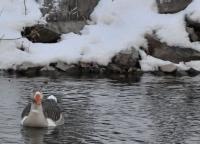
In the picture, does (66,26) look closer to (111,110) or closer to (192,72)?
(192,72)

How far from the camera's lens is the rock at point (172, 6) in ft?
104

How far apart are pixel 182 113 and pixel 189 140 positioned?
3.28 m

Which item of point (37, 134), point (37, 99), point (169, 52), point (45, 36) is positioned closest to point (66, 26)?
point (45, 36)

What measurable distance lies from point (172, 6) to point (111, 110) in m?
15.5

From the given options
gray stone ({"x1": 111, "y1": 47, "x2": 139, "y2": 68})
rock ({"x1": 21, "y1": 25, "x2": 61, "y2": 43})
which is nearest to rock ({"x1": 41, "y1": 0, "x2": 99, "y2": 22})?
rock ({"x1": 21, "y1": 25, "x2": 61, "y2": 43})

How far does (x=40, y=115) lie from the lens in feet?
49.4

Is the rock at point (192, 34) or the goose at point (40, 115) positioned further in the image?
the rock at point (192, 34)

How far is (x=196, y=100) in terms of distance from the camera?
19.4 metres

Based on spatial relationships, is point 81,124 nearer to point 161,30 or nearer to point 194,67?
point 194,67

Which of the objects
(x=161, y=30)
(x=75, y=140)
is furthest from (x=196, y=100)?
(x=161, y=30)

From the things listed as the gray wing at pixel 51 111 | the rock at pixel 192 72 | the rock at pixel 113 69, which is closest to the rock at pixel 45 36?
the rock at pixel 113 69

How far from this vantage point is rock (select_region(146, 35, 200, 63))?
1126 inches

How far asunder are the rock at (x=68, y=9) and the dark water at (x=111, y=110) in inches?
305

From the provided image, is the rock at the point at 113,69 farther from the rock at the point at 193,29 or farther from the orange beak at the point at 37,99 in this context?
the orange beak at the point at 37,99
